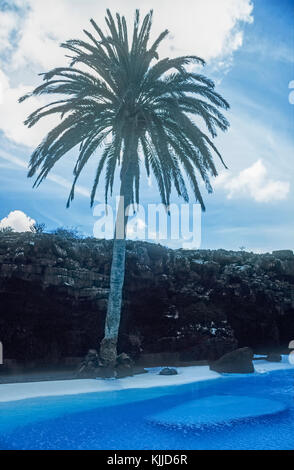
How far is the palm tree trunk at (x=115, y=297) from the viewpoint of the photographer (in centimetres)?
1204

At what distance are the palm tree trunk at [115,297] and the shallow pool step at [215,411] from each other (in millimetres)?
3921

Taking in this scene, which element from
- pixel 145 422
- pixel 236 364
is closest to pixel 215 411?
pixel 145 422

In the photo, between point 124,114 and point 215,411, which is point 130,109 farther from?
point 215,411

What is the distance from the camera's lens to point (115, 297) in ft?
40.3

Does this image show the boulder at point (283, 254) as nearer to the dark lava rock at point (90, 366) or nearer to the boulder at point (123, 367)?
the boulder at point (123, 367)

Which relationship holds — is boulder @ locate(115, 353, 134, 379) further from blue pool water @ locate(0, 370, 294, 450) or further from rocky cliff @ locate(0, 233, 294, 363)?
rocky cliff @ locate(0, 233, 294, 363)

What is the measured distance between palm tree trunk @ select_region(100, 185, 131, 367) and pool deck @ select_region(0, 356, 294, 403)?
100 centimetres

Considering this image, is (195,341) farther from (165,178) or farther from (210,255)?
(165,178)

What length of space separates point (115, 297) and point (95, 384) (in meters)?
2.89

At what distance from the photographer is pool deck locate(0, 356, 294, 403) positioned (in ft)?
28.4

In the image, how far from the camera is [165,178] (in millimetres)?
12773

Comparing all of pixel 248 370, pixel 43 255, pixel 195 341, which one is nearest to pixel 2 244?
pixel 43 255

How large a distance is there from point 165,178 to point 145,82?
3.12m
